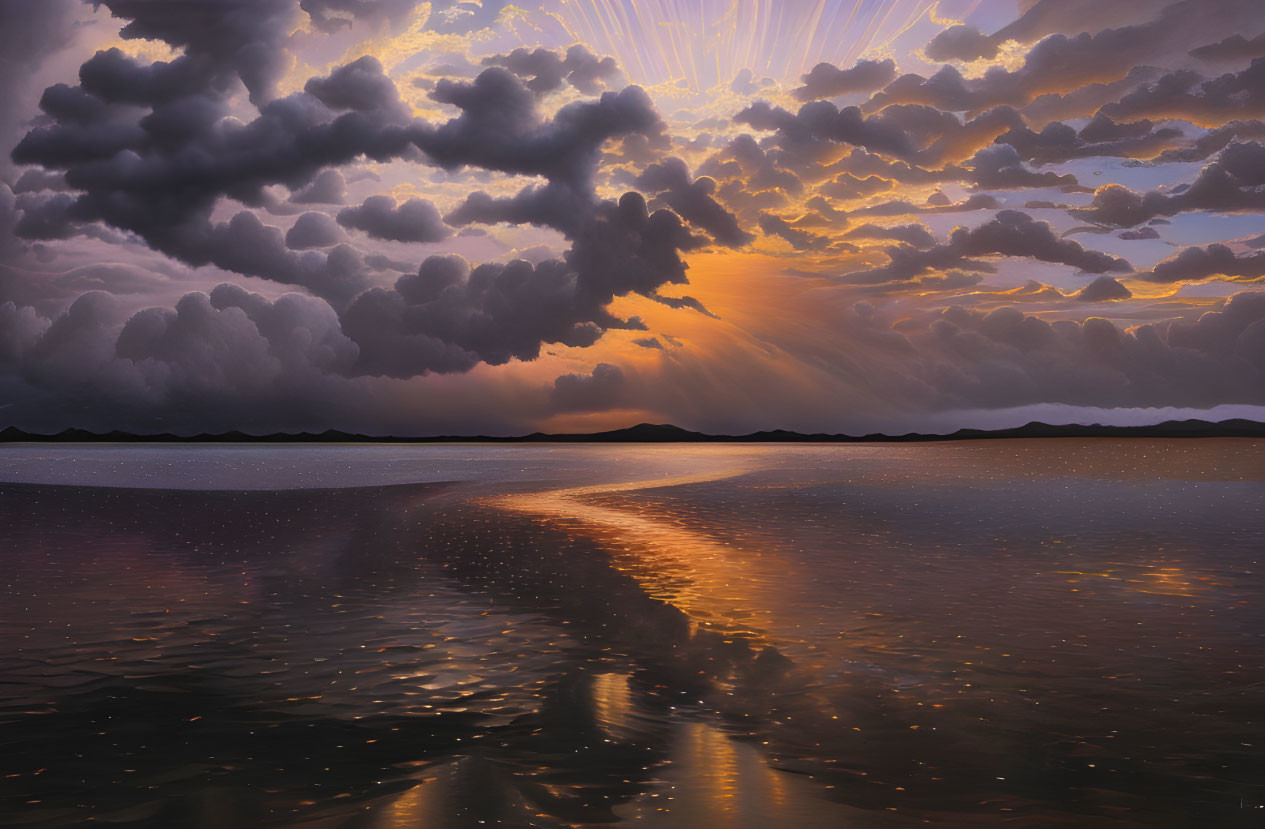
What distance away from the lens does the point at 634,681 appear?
44.2ft

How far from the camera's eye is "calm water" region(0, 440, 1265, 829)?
352 inches

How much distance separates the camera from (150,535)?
32.8 m

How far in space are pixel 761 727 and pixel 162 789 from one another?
687 centimetres

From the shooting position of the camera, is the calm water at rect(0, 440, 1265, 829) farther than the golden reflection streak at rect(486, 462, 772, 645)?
No

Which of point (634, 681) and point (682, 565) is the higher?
point (682, 565)

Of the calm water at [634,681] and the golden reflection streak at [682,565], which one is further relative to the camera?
the golden reflection streak at [682,565]

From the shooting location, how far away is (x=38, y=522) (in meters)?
37.8

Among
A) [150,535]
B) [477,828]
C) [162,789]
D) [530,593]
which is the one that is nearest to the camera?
[477,828]

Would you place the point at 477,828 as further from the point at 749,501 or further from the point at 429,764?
the point at 749,501

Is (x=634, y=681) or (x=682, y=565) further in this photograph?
(x=682, y=565)

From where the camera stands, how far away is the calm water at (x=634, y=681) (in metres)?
8.95

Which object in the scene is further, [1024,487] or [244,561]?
[1024,487]

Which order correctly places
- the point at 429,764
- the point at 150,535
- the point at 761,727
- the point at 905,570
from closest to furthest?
the point at 429,764 < the point at 761,727 < the point at 905,570 < the point at 150,535

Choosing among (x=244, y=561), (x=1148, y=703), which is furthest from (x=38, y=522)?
(x=1148, y=703)
